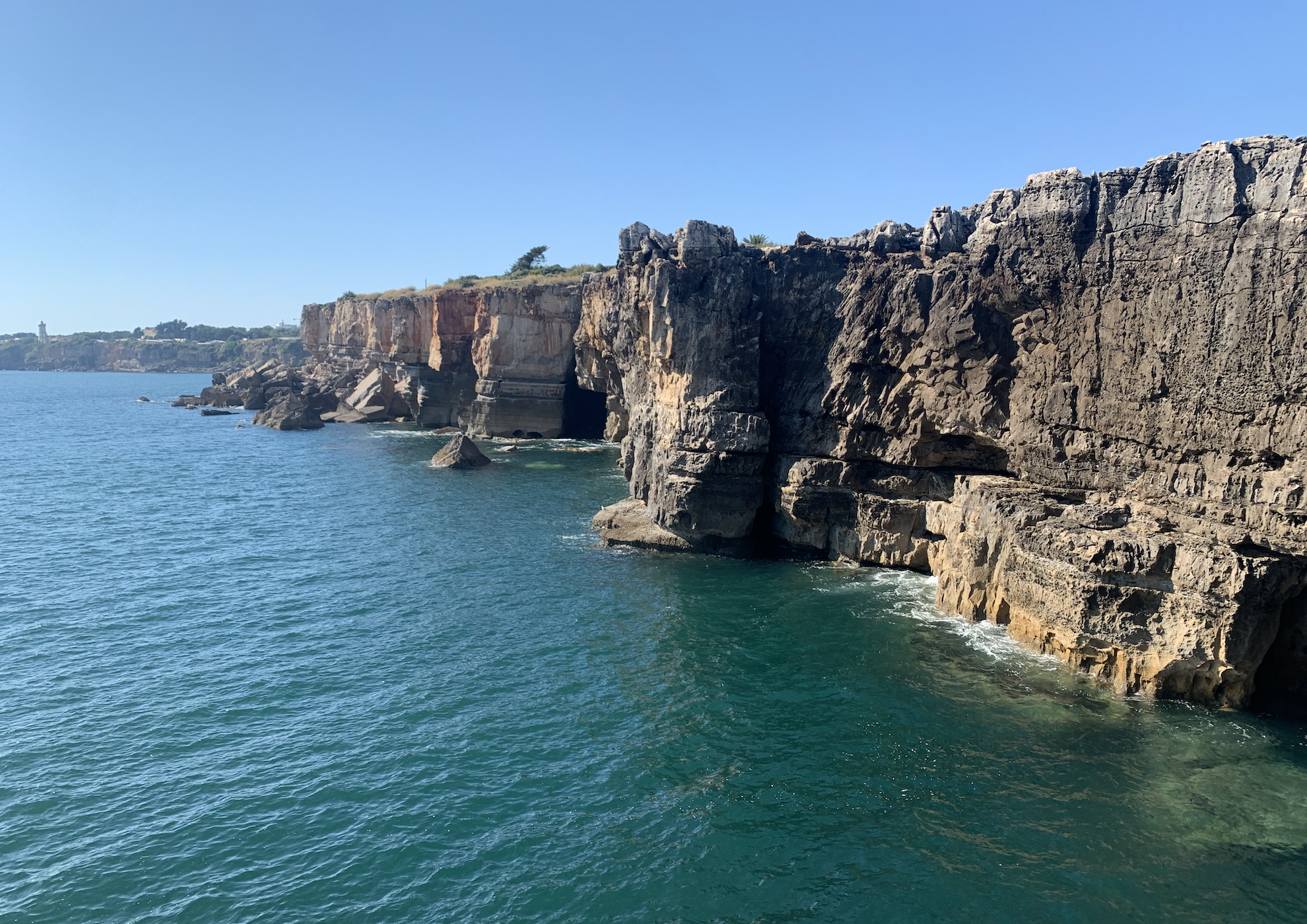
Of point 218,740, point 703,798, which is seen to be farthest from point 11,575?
point 703,798

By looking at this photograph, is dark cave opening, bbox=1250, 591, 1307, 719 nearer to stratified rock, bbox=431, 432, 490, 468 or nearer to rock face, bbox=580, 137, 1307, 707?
rock face, bbox=580, 137, 1307, 707

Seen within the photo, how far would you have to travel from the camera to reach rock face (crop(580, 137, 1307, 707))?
23344 millimetres

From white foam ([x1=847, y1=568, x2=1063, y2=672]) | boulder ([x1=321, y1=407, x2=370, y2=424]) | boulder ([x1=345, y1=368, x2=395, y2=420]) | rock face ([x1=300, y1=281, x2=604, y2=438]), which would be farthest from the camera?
boulder ([x1=345, y1=368, x2=395, y2=420])

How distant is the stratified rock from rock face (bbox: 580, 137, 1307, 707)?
22468 mm

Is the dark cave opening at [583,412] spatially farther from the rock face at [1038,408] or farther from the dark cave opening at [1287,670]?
the dark cave opening at [1287,670]

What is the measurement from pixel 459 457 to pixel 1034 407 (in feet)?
146

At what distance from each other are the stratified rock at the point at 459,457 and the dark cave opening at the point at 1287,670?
5163 cm

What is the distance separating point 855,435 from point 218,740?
2632 cm

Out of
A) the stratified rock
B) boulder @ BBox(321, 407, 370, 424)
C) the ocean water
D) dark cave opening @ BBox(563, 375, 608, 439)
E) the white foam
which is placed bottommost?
the ocean water

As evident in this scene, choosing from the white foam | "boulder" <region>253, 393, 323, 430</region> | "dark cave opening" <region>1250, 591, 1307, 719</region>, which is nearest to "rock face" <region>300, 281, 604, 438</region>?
"boulder" <region>253, 393, 323, 430</region>

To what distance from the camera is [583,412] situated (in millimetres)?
86062

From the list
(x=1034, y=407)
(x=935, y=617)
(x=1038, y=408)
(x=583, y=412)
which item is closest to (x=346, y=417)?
(x=583, y=412)

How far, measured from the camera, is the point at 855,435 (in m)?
36.6

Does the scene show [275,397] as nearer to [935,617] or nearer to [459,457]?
[459,457]
